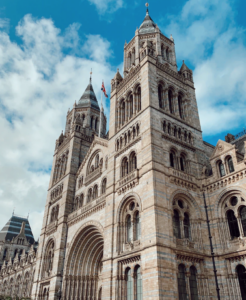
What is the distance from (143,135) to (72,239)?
14.8m

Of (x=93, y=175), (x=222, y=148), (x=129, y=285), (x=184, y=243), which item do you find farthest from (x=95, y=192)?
(x=222, y=148)

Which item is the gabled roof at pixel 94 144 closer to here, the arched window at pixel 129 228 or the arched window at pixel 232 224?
the arched window at pixel 129 228

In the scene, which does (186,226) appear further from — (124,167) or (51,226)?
(51,226)

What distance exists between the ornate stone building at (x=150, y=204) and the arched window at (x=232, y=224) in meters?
0.07

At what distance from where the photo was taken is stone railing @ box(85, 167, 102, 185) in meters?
33.0

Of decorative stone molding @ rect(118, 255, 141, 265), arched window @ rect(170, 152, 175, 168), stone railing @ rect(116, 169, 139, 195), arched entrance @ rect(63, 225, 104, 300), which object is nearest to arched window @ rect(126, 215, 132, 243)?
decorative stone molding @ rect(118, 255, 141, 265)

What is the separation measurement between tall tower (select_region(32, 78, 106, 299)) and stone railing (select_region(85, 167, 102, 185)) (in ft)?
11.9

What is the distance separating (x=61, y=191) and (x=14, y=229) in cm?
4678

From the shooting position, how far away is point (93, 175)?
3409cm

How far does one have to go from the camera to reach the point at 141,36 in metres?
35.0

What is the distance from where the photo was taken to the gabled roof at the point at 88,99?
4748 cm

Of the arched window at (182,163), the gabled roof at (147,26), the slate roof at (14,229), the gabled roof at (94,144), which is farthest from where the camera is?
the slate roof at (14,229)

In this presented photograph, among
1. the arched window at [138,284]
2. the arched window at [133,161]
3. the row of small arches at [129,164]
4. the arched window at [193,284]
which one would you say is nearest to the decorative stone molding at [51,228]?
the row of small arches at [129,164]

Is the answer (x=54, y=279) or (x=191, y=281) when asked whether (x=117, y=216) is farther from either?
(x=54, y=279)
